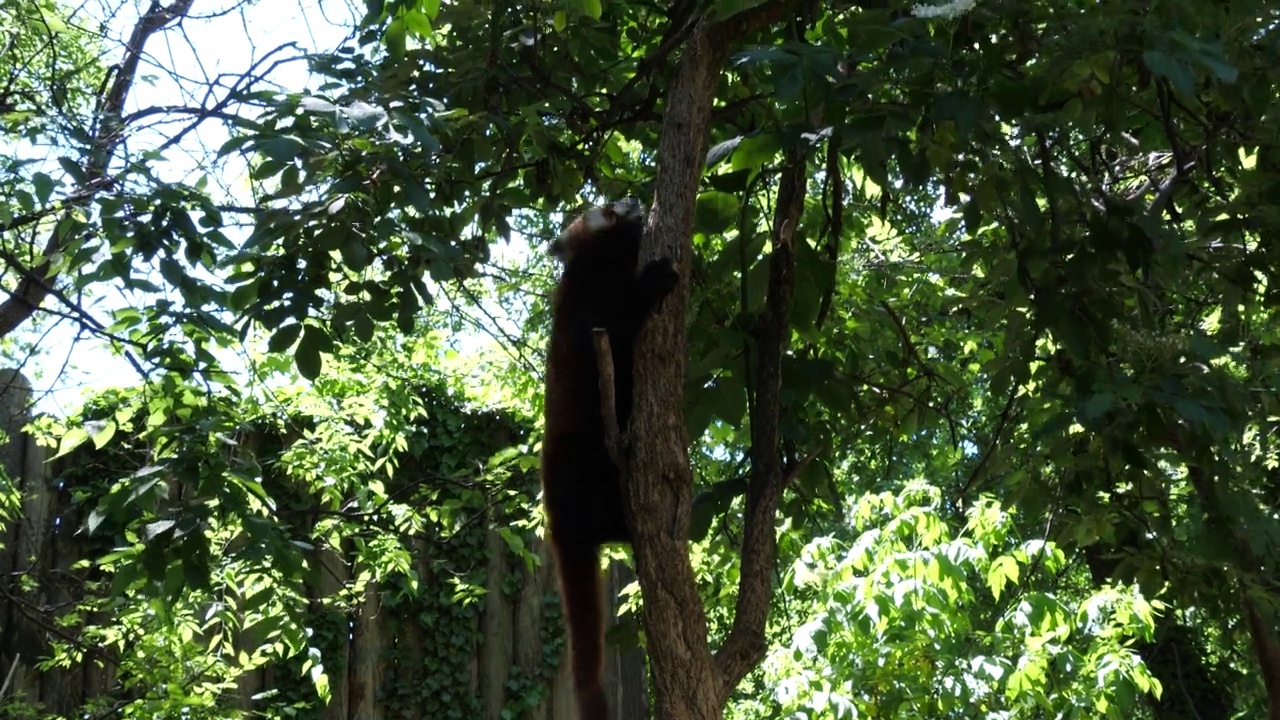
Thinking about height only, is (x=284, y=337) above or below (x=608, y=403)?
above

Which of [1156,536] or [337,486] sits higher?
[337,486]

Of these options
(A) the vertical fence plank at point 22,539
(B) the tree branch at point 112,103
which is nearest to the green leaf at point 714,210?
(B) the tree branch at point 112,103

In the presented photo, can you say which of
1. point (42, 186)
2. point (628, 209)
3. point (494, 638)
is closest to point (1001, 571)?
point (628, 209)

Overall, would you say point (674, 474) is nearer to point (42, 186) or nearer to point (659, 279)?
point (659, 279)

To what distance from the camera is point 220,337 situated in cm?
332

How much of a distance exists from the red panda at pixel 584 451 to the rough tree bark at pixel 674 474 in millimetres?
689

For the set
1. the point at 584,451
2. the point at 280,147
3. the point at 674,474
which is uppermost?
the point at 280,147

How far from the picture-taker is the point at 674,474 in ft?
7.57

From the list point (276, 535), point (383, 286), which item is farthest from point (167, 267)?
point (276, 535)

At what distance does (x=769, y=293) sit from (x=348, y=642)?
4714mm

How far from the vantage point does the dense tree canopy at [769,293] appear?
2457mm

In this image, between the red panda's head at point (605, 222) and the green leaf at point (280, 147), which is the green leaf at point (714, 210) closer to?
the green leaf at point (280, 147)

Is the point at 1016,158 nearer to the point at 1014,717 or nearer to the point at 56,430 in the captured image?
the point at 1014,717

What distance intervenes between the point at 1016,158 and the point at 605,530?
174 cm
